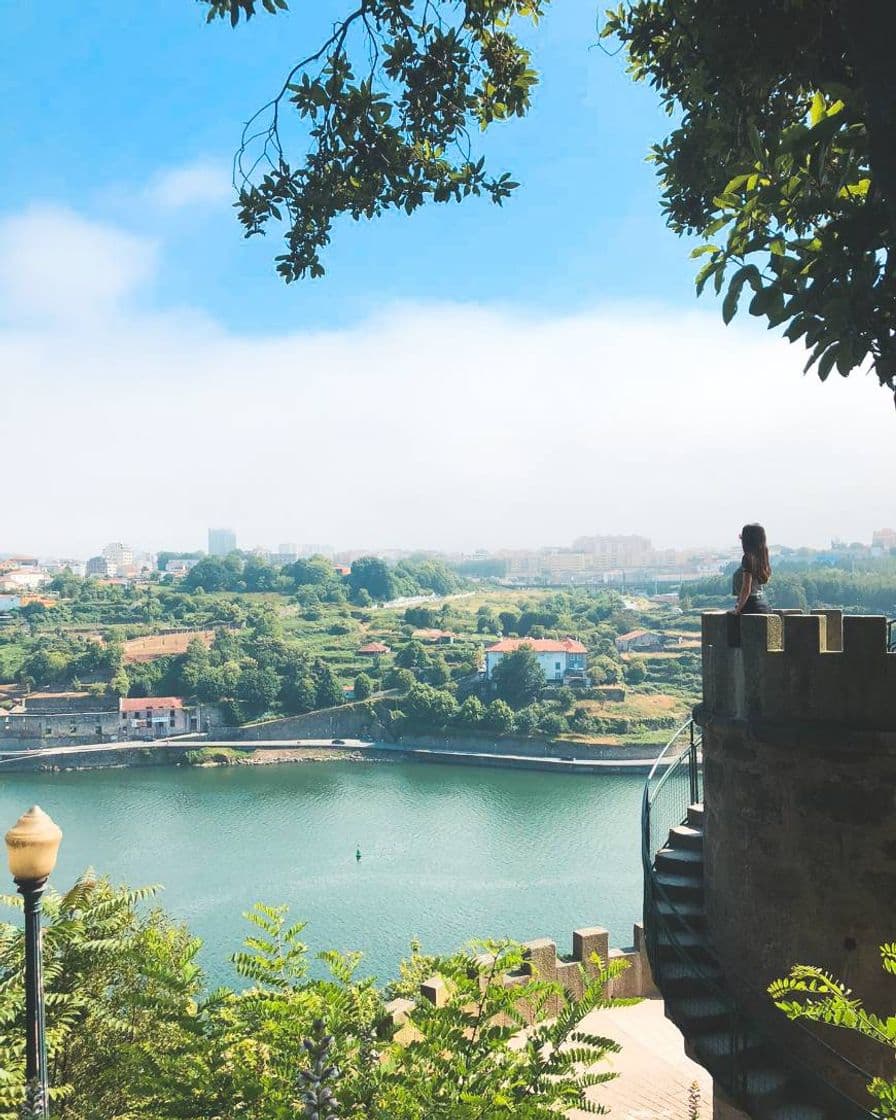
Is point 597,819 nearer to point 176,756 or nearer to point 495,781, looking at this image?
point 495,781

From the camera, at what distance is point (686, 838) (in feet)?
16.2

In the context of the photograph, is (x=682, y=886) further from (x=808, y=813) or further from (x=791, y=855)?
(x=808, y=813)

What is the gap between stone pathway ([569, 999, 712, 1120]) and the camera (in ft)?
21.1

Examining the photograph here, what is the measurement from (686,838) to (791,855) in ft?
4.36

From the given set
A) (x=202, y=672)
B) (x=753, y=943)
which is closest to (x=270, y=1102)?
(x=753, y=943)

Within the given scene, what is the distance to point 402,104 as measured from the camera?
4105 mm

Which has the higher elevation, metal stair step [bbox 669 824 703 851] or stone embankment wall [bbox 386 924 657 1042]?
metal stair step [bbox 669 824 703 851]

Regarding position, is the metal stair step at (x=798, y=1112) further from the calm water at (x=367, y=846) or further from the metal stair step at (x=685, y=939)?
the calm water at (x=367, y=846)

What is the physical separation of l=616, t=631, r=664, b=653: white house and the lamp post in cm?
6373

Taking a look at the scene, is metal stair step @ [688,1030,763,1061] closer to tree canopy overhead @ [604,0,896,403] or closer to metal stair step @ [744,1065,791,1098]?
metal stair step @ [744,1065,791,1098]

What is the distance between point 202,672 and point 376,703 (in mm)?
12306

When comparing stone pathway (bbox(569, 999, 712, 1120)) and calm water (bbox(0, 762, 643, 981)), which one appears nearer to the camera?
stone pathway (bbox(569, 999, 712, 1120))

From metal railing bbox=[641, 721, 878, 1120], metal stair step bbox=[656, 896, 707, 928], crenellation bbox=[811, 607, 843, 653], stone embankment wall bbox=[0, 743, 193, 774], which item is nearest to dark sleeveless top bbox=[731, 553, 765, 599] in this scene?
crenellation bbox=[811, 607, 843, 653]

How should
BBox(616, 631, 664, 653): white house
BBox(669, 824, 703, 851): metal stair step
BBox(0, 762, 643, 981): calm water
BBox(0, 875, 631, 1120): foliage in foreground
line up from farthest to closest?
BBox(616, 631, 664, 653): white house < BBox(0, 762, 643, 981): calm water < BBox(669, 824, 703, 851): metal stair step < BBox(0, 875, 631, 1120): foliage in foreground
